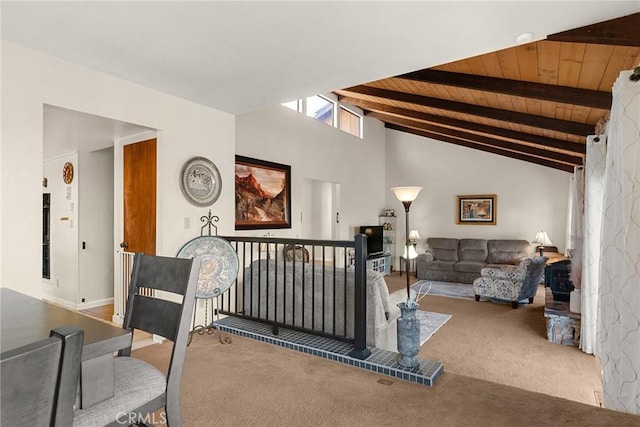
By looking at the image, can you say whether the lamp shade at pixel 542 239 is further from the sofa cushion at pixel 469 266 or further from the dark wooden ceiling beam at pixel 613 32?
the dark wooden ceiling beam at pixel 613 32

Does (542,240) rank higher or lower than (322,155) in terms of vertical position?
lower

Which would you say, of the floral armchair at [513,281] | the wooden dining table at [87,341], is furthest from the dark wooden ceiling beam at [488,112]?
the wooden dining table at [87,341]

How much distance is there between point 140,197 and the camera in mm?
3625

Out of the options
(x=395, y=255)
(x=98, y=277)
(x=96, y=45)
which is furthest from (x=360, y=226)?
(x=96, y=45)

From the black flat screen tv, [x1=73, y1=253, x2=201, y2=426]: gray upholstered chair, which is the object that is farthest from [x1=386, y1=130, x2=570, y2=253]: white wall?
[x1=73, y1=253, x2=201, y2=426]: gray upholstered chair

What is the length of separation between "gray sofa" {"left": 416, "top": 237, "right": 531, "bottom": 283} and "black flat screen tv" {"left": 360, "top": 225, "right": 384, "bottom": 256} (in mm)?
976

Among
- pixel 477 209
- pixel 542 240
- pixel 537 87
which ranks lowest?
pixel 542 240

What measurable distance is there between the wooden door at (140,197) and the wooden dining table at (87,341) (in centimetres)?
228

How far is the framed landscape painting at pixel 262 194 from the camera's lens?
204 inches

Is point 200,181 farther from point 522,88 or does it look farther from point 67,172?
point 522,88

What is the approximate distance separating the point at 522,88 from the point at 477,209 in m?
5.49

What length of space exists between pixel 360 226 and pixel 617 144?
20.7ft

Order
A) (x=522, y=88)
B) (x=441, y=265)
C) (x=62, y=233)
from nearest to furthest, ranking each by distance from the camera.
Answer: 1. (x=522, y=88)
2. (x=62, y=233)
3. (x=441, y=265)

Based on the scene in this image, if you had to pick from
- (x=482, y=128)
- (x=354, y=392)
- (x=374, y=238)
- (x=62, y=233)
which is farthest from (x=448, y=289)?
(x=62, y=233)
